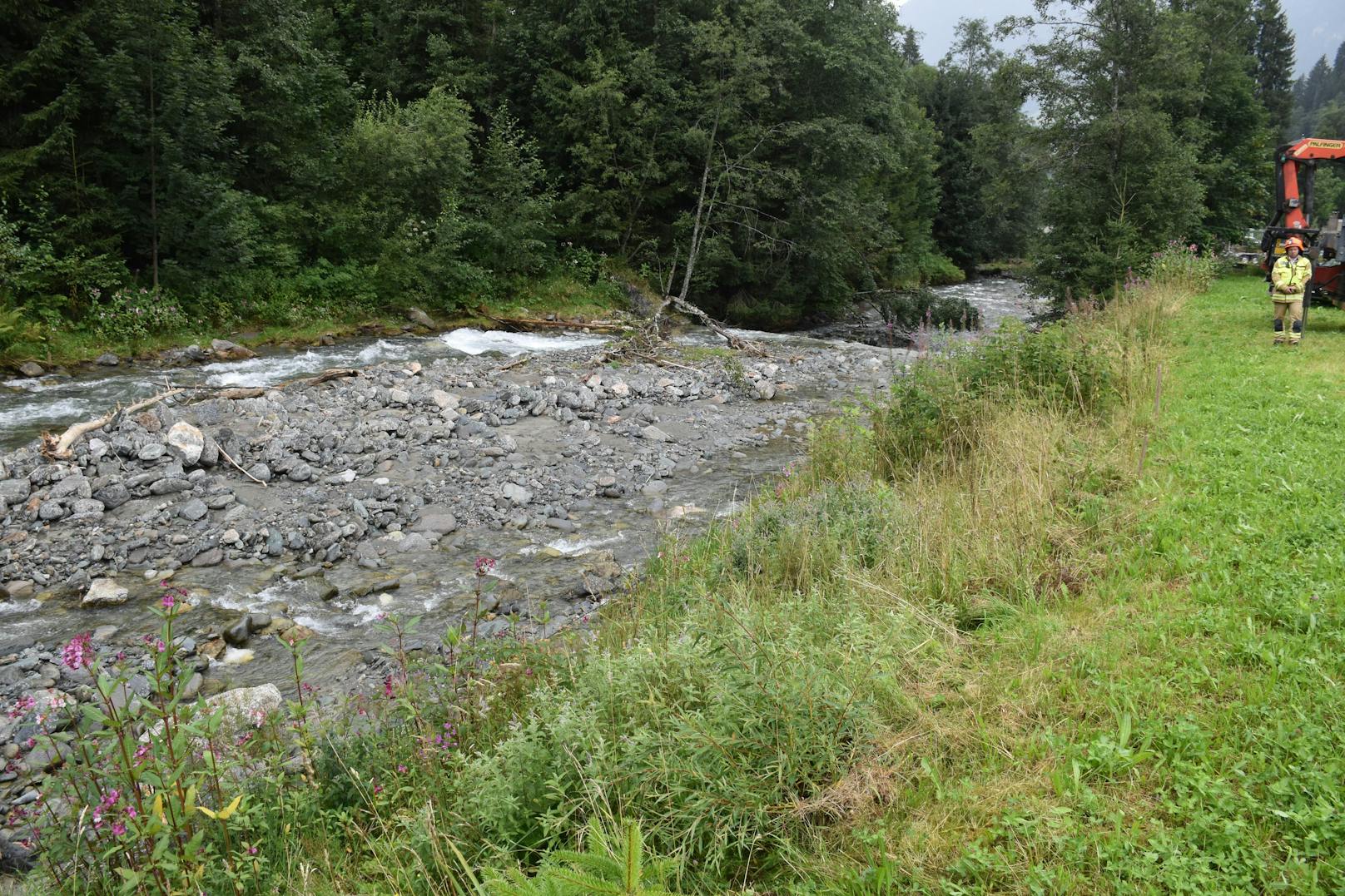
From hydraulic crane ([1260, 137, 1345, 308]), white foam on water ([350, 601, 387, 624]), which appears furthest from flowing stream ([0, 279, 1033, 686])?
hydraulic crane ([1260, 137, 1345, 308])

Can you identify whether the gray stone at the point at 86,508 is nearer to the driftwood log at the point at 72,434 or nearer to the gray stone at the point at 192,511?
the gray stone at the point at 192,511

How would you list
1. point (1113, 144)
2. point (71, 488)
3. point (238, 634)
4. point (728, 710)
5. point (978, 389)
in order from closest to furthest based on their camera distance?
point (728, 710)
point (238, 634)
point (978, 389)
point (71, 488)
point (1113, 144)

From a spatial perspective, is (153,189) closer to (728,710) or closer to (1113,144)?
(728,710)

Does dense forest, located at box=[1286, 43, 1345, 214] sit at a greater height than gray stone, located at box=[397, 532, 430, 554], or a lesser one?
greater

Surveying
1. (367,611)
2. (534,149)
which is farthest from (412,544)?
(534,149)

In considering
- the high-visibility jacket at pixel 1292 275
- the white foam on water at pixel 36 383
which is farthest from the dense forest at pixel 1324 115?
the white foam on water at pixel 36 383

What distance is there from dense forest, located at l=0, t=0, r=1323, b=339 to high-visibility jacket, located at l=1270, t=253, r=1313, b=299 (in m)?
9.66

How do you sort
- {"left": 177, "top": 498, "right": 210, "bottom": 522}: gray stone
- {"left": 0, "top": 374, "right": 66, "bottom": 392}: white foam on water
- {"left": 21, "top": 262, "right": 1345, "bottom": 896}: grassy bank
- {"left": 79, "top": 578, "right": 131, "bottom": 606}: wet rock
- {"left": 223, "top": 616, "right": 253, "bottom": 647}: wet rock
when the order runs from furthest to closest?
{"left": 0, "top": 374, "right": 66, "bottom": 392}: white foam on water → {"left": 177, "top": 498, "right": 210, "bottom": 522}: gray stone → {"left": 79, "top": 578, "right": 131, "bottom": 606}: wet rock → {"left": 223, "top": 616, "right": 253, "bottom": 647}: wet rock → {"left": 21, "top": 262, "right": 1345, "bottom": 896}: grassy bank

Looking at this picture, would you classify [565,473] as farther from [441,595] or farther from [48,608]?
[48,608]

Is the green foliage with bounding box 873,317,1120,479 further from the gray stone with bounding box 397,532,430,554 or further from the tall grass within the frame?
the gray stone with bounding box 397,532,430,554

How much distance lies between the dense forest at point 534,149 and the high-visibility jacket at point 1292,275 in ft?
31.7

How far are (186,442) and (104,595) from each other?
2.92 m

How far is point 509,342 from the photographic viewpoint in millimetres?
19438

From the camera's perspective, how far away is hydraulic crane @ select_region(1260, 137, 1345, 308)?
37.6 ft
